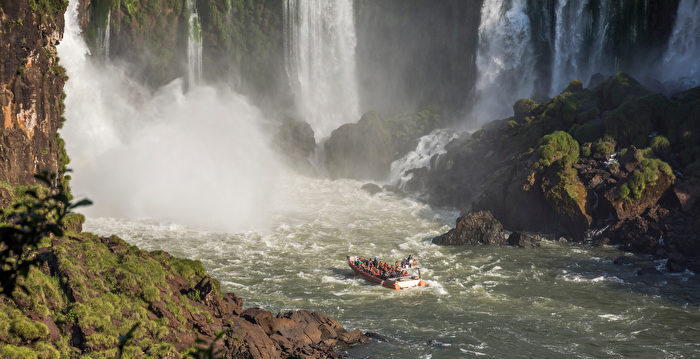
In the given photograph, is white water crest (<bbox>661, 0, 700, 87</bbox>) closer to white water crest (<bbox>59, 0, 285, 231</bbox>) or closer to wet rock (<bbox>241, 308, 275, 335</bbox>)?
white water crest (<bbox>59, 0, 285, 231</bbox>)

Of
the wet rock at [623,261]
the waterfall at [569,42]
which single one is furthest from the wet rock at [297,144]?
the wet rock at [623,261]

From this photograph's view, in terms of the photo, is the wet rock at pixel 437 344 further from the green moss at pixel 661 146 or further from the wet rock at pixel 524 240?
the green moss at pixel 661 146

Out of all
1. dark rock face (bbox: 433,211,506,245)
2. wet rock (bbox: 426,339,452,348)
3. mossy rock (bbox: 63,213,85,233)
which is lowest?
wet rock (bbox: 426,339,452,348)

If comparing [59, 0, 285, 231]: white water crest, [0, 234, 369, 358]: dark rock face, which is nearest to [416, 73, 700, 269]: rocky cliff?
[59, 0, 285, 231]: white water crest

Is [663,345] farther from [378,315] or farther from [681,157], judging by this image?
[681,157]

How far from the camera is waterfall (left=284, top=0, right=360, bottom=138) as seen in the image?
80.2m

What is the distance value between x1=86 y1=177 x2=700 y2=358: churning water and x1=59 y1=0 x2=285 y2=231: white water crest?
4.76 meters

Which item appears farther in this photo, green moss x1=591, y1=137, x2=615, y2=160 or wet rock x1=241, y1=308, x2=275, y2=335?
green moss x1=591, y1=137, x2=615, y2=160

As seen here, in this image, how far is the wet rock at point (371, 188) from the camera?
204 ft

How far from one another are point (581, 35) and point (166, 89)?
45.5 metres

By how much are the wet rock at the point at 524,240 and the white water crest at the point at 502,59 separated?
30111 millimetres

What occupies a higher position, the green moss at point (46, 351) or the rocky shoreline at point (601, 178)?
the rocky shoreline at point (601, 178)

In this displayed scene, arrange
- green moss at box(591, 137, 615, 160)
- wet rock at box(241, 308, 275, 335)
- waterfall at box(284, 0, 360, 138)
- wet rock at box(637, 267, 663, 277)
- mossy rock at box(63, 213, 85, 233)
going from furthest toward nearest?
waterfall at box(284, 0, 360, 138) < green moss at box(591, 137, 615, 160) < wet rock at box(637, 267, 663, 277) < mossy rock at box(63, 213, 85, 233) < wet rock at box(241, 308, 275, 335)

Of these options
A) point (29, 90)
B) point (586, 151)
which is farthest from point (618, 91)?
point (29, 90)
